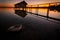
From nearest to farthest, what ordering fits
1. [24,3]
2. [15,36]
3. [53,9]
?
1. [15,36]
2. [53,9]
3. [24,3]

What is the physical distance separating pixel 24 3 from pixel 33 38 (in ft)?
72.8

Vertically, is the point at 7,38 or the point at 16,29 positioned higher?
the point at 16,29

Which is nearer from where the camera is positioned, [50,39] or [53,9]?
[50,39]

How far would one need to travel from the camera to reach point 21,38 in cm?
565

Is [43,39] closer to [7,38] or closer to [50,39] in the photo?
[50,39]

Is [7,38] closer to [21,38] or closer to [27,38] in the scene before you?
[21,38]

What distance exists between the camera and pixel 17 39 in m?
5.52

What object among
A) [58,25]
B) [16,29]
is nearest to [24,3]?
[58,25]

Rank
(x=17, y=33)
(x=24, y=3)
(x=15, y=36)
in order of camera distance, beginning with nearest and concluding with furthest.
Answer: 1. (x=15, y=36)
2. (x=17, y=33)
3. (x=24, y=3)

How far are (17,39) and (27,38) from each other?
67 centimetres

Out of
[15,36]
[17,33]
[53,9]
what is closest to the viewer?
[15,36]

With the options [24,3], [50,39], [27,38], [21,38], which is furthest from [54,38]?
[24,3]

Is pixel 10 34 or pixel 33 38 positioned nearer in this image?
pixel 33 38

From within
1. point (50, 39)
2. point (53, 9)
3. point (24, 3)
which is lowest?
point (50, 39)
